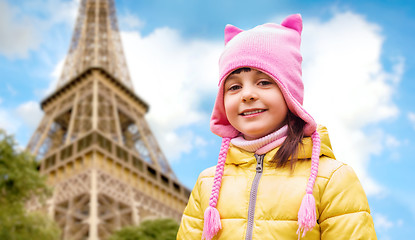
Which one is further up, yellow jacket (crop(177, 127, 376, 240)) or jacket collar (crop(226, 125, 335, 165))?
jacket collar (crop(226, 125, 335, 165))

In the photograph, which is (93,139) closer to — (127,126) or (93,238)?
(93,238)

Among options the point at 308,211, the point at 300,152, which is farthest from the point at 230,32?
the point at 308,211

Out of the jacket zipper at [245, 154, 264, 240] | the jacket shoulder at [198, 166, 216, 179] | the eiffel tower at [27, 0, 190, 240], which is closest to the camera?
the jacket zipper at [245, 154, 264, 240]

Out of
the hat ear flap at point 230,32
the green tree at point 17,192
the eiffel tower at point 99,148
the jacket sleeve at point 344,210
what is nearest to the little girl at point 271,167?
the jacket sleeve at point 344,210

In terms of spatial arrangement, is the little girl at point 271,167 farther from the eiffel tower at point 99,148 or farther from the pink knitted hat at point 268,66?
the eiffel tower at point 99,148

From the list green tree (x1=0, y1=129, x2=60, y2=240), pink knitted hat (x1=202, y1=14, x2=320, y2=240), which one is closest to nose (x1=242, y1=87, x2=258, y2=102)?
pink knitted hat (x1=202, y1=14, x2=320, y2=240)

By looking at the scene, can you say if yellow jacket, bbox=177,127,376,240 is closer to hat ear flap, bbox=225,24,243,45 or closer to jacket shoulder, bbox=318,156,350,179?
jacket shoulder, bbox=318,156,350,179

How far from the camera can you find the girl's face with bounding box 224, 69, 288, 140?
6.84 feet

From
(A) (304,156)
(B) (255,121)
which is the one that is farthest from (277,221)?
(B) (255,121)

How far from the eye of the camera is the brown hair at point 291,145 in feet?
6.45

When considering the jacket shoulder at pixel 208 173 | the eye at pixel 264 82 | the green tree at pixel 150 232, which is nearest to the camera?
the eye at pixel 264 82

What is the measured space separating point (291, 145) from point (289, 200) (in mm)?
292

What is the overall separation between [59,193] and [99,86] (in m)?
9.62

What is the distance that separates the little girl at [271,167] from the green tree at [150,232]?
14.1 m
